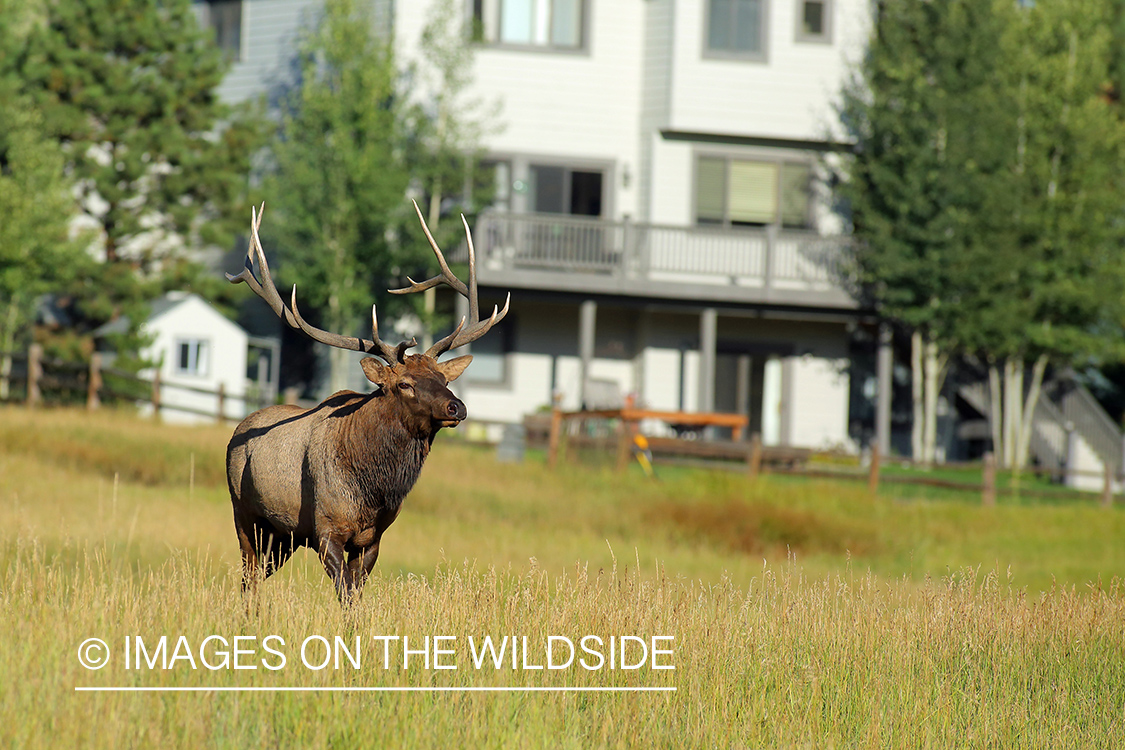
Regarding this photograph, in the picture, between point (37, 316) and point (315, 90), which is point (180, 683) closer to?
point (315, 90)

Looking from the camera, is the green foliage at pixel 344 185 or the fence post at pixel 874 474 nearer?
the fence post at pixel 874 474

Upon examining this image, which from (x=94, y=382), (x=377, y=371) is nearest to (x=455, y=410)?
(x=377, y=371)

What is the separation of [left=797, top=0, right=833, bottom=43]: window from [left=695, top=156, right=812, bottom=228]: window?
2.52 m

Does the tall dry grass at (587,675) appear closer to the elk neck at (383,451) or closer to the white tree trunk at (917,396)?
the elk neck at (383,451)

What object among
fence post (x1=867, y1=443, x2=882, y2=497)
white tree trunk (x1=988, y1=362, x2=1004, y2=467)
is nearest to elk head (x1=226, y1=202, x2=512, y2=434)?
fence post (x1=867, y1=443, x2=882, y2=497)

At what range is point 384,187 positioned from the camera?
25.4m

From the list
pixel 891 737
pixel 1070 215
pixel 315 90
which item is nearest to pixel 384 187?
pixel 315 90

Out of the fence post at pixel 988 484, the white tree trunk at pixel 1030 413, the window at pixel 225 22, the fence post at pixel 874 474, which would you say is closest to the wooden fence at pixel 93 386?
the window at pixel 225 22

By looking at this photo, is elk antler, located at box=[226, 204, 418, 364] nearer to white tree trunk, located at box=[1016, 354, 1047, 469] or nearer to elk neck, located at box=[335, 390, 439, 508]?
elk neck, located at box=[335, 390, 439, 508]

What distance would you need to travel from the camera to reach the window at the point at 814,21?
92.3 ft

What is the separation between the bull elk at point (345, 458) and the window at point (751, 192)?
2071 cm

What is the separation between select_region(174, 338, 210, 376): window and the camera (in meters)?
26.8

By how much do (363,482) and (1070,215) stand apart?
74.4 feet

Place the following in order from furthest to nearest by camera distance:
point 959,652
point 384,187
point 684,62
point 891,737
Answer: point 684,62
point 384,187
point 959,652
point 891,737
